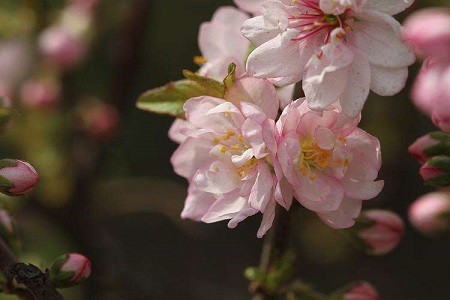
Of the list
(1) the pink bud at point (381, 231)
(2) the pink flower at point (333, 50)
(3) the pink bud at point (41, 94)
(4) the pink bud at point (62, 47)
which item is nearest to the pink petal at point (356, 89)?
(2) the pink flower at point (333, 50)

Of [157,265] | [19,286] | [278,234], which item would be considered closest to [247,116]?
[278,234]

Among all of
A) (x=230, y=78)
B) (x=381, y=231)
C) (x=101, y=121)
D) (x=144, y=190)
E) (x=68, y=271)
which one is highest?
(x=230, y=78)

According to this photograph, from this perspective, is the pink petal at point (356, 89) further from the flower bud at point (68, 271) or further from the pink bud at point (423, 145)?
the flower bud at point (68, 271)

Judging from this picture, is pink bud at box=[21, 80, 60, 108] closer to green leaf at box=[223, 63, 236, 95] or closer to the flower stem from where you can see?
the flower stem

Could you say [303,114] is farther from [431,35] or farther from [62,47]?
[62,47]

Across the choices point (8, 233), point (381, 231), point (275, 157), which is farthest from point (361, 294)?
point (8, 233)

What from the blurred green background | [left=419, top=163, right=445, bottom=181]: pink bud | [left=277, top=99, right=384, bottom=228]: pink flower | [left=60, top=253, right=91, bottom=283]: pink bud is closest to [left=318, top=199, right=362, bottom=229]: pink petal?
[left=277, top=99, right=384, bottom=228]: pink flower
